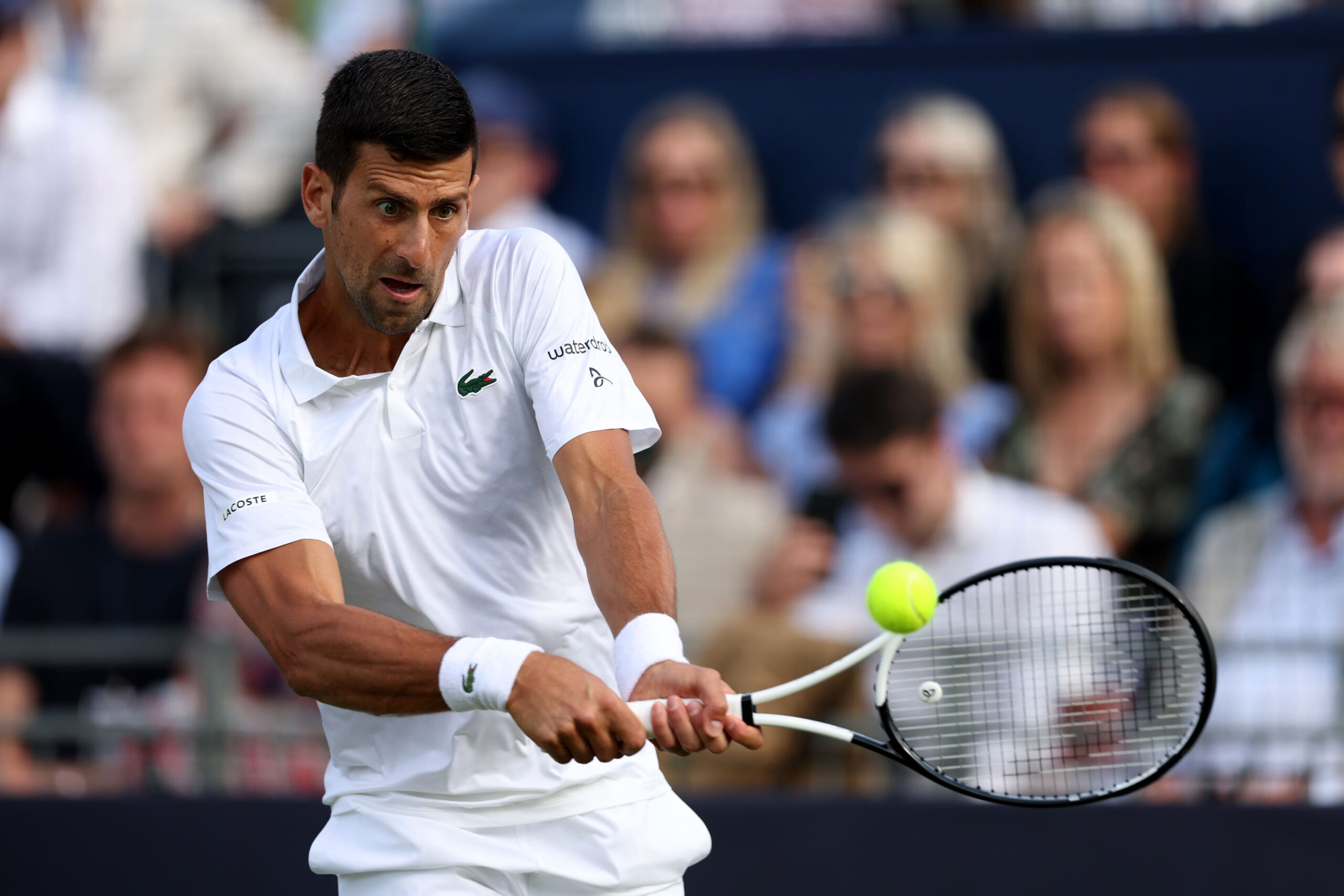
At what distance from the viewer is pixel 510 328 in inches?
132

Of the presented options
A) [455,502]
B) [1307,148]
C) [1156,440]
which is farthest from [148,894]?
[1307,148]

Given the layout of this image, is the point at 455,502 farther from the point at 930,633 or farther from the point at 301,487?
the point at 930,633

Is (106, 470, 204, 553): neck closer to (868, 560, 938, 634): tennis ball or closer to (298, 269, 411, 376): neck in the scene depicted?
(298, 269, 411, 376): neck

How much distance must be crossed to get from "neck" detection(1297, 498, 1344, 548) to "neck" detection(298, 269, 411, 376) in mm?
3410

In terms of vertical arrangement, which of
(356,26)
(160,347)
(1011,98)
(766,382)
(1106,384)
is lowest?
(1106,384)

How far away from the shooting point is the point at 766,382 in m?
6.39

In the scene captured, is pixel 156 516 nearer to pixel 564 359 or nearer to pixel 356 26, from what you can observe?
pixel 356 26

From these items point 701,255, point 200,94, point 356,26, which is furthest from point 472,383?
point 356,26

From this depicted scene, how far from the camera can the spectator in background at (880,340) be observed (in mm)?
6164

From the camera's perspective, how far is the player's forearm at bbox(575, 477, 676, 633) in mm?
3117

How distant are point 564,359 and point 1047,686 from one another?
1.88m

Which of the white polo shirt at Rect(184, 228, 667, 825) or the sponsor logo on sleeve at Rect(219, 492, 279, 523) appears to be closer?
the sponsor logo on sleeve at Rect(219, 492, 279, 523)

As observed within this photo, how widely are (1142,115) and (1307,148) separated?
0.61m

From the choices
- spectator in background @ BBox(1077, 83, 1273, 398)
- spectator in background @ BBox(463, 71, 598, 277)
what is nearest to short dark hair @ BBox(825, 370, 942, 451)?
spectator in background @ BBox(1077, 83, 1273, 398)
